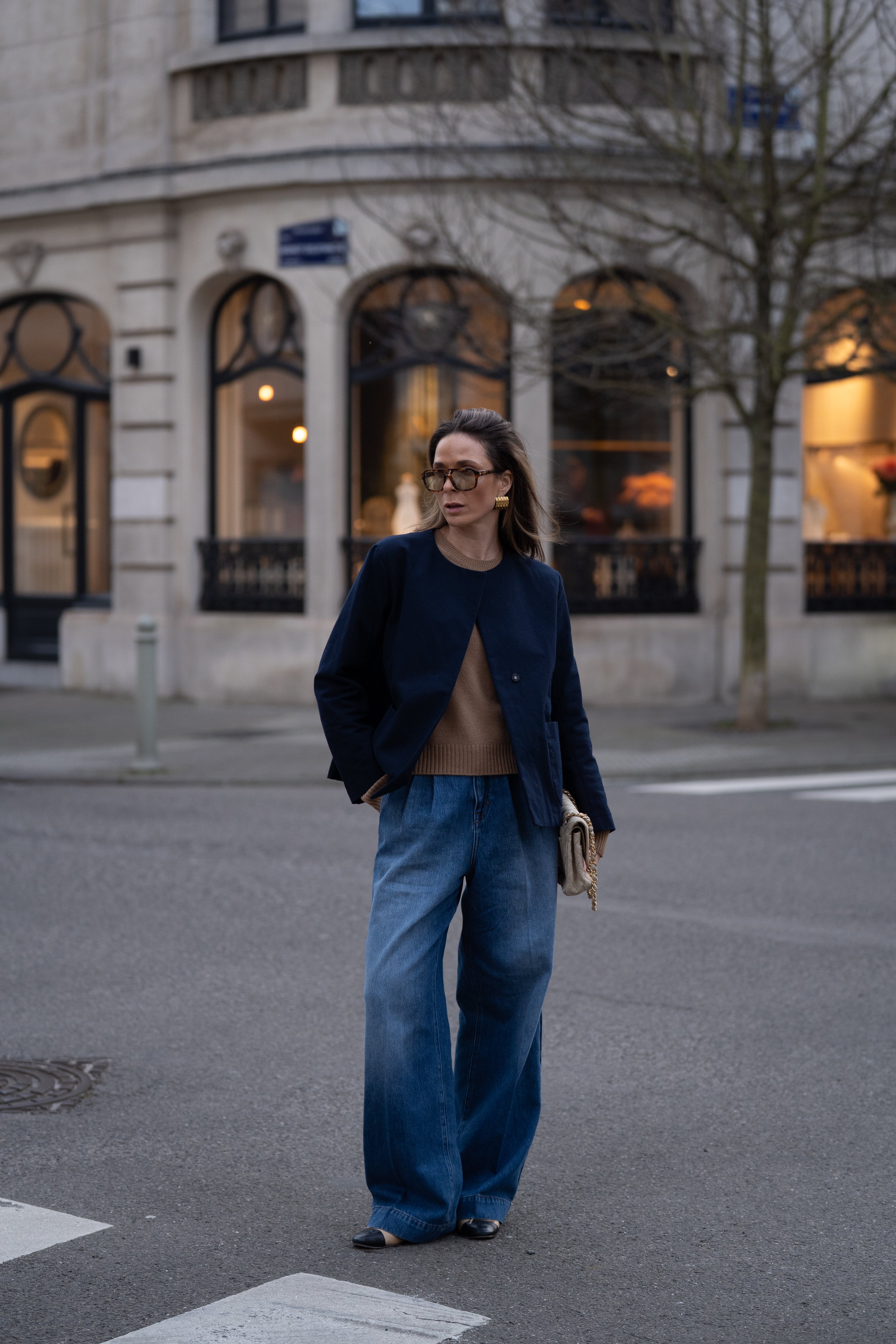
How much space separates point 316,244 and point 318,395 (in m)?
1.51

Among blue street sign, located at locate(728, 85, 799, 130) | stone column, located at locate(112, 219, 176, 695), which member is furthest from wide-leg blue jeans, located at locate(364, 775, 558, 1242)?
stone column, located at locate(112, 219, 176, 695)

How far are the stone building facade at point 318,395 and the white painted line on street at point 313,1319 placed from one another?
13.6 meters

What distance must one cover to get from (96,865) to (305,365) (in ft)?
32.3

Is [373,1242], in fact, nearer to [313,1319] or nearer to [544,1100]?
[313,1319]

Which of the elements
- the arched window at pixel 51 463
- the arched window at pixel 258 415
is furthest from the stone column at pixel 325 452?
the arched window at pixel 51 463

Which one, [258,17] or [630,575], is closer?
[630,575]

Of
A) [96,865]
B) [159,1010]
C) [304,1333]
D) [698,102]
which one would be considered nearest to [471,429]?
[304,1333]

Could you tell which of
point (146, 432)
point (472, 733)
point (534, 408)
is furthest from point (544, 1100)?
point (146, 432)

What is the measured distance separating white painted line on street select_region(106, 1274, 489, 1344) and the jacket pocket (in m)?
1.17

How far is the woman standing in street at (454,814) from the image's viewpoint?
12.6 feet

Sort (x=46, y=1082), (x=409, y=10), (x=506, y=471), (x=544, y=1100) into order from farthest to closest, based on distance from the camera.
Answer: (x=409, y=10) → (x=46, y=1082) → (x=544, y=1100) → (x=506, y=471)

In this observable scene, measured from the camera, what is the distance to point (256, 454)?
18312 mm

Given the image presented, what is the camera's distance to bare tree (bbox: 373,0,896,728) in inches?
547

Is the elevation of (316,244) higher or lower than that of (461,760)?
higher
